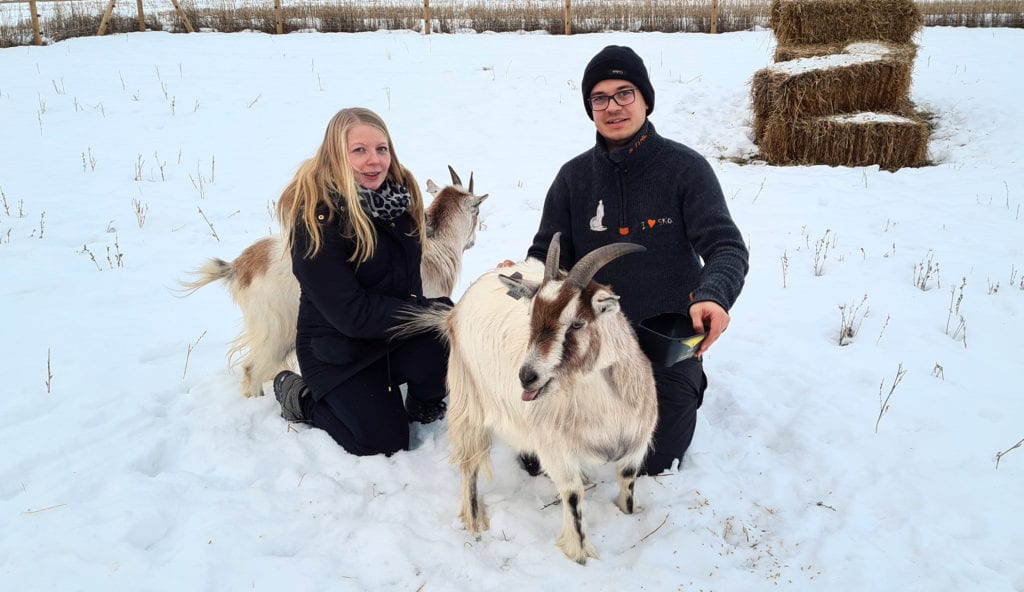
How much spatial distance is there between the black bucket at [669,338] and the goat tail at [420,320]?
1009 millimetres

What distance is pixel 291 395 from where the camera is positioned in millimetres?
3381

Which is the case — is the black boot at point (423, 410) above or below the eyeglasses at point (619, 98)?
below

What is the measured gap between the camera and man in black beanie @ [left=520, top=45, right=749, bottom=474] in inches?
113

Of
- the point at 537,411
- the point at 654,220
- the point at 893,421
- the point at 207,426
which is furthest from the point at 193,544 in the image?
the point at 893,421

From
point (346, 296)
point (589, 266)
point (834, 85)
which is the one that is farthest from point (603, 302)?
point (834, 85)

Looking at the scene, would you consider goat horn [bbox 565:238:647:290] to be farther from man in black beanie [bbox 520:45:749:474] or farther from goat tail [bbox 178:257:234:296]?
goat tail [bbox 178:257:234:296]

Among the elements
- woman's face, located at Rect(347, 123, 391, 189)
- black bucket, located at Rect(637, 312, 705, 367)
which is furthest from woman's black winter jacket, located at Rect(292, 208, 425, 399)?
black bucket, located at Rect(637, 312, 705, 367)

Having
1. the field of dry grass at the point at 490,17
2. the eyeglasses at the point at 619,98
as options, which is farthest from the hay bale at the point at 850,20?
the eyeglasses at the point at 619,98

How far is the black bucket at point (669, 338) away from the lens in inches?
94.9

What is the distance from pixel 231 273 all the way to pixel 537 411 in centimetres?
237

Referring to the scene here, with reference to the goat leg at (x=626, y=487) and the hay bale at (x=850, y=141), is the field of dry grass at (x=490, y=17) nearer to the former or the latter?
the hay bale at (x=850, y=141)

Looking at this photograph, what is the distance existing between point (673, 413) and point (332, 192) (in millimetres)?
2004

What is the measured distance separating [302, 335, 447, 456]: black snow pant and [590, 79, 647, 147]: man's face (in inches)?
57.5

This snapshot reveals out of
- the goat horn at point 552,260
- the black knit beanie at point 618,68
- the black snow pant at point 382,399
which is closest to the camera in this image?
the goat horn at point 552,260
